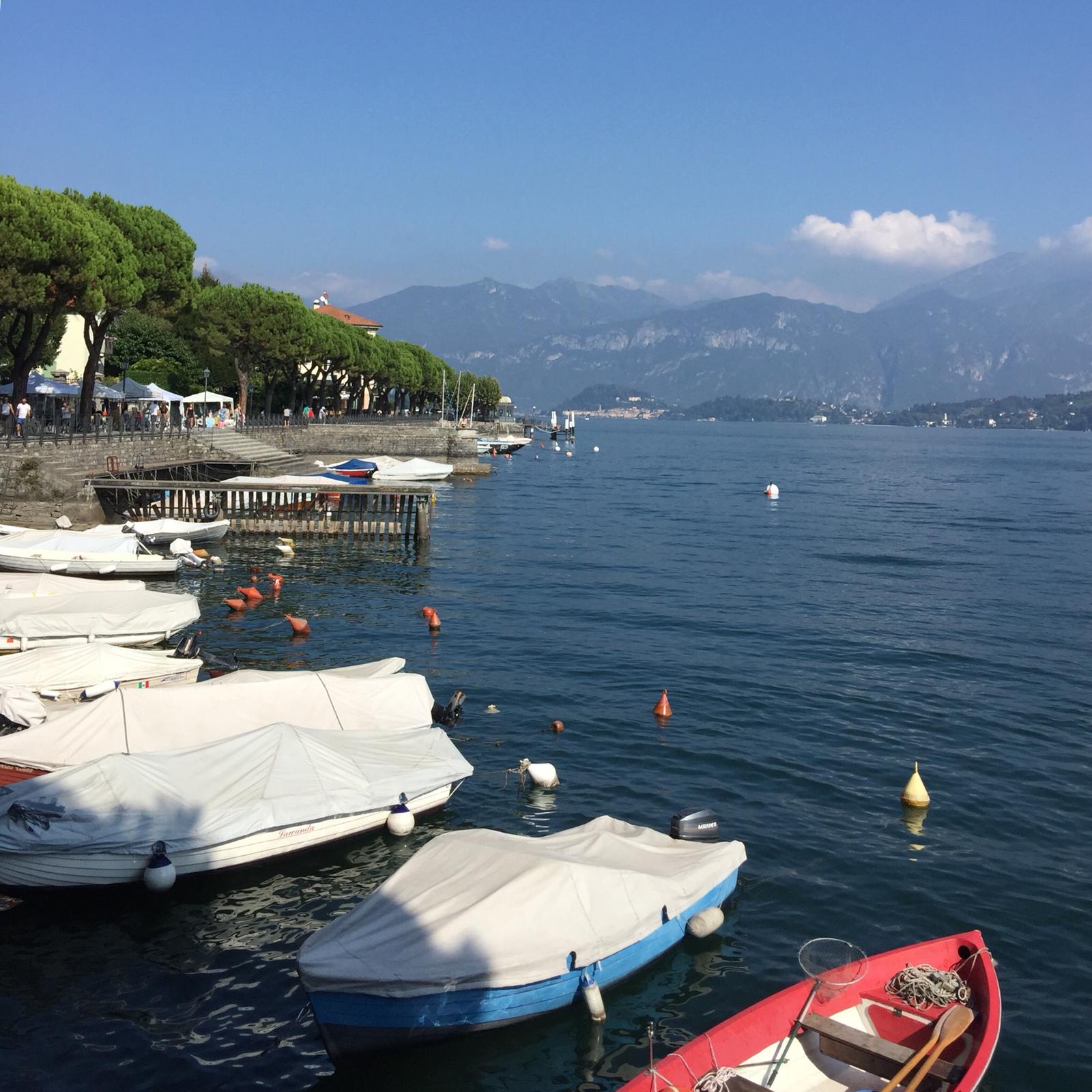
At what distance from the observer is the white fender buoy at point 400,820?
20.0 metres

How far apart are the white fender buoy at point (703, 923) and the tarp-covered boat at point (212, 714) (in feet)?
29.1

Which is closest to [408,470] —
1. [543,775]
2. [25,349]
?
[25,349]

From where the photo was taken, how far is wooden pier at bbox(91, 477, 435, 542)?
2109 inches

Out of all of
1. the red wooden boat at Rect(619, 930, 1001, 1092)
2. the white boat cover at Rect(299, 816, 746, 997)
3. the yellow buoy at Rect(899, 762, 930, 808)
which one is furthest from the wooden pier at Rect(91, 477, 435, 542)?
the red wooden boat at Rect(619, 930, 1001, 1092)

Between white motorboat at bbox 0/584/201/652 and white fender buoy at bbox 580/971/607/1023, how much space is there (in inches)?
747

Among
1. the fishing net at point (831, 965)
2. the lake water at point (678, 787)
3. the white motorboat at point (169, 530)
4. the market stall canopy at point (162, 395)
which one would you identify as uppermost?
the market stall canopy at point (162, 395)

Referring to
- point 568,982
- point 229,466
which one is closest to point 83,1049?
point 568,982

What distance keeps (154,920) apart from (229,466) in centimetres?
5369

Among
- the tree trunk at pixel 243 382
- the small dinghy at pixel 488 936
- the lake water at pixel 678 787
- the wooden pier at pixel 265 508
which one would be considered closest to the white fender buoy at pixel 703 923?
the small dinghy at pixel 488 936

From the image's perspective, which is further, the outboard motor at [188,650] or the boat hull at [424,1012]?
the outboard motor at [188,650]

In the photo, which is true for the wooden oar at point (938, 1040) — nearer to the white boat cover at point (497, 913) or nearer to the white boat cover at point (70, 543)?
the white boat cover at point (497, 913)

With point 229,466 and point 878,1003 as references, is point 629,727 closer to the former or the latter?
point 878,1003

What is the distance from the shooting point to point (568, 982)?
14.5m

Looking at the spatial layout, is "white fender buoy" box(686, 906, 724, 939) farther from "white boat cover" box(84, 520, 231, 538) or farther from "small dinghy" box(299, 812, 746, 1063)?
"white boat cover" box(84, 520, 231, 538)
